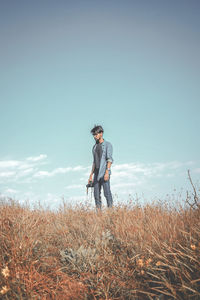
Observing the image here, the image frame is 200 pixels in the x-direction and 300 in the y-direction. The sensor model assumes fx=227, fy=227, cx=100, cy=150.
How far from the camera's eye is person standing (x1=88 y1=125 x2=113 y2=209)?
602 centimetres

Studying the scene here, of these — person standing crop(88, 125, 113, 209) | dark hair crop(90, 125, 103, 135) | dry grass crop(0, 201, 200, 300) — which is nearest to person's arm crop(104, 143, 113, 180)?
person standing crop(88, 125, 113, 209)

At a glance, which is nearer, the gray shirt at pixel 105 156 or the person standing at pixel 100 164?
the person standing at pixel 100 164

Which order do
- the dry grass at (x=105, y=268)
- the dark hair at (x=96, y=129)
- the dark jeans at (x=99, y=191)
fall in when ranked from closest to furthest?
the dry grass at (x=105, y=268), the dark jeans at (x=99, y=191), the dark hair at (x=96, y=129)

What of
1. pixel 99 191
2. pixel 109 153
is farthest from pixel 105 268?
pixel 109 153

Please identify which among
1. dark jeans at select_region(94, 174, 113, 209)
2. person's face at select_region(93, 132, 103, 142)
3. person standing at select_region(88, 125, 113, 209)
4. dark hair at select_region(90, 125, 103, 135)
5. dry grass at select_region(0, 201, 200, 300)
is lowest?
dry grass at select_region(0, 201, 200, 300)

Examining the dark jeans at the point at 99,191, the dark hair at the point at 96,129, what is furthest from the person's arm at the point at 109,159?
the dark hair at the point at 96,129

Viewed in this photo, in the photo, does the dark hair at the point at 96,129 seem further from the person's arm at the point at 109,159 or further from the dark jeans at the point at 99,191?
the dark jeans at the point at 99,191

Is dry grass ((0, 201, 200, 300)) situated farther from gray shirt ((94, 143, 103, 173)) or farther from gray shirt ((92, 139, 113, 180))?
gray shirt ((94, 143, 103, 173))

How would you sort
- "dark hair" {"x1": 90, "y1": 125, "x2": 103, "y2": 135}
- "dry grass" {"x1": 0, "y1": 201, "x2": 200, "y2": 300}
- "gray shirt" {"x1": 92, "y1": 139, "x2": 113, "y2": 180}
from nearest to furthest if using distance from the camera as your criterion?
"dry grass" {"x1": 0, "y1": 201, "x2": 200, "y2": 300} < "gray shirt" {"x1": 92, "y1": 139, "x2": 113, "y2": 180} < "dark hair" {"x1": 90, "y1": 125, "x2": 103, "y2": 135}

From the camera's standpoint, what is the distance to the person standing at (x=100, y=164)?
237 inches

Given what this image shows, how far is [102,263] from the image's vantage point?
2561 millimetres

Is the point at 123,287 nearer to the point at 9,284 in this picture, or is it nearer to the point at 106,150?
the point at 9,284

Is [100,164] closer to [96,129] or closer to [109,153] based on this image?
[109,153]

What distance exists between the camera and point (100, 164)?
625 cm
